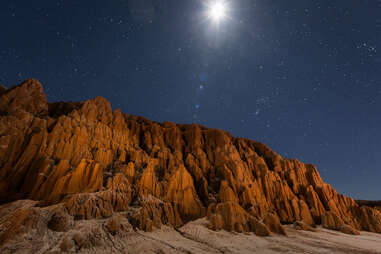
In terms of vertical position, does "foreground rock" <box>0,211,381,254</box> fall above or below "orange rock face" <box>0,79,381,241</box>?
below

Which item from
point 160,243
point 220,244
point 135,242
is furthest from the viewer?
point 220,244

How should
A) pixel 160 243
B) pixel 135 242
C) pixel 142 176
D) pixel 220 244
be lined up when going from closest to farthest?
1. pixel 135 242
2. pixel 160 243
3. pixel 220 244
4. pixel 142 176

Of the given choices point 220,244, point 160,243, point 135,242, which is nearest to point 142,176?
point 135,242

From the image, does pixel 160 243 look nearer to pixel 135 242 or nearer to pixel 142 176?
pixel 135 242

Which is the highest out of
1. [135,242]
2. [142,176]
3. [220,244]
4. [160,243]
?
[142,176]

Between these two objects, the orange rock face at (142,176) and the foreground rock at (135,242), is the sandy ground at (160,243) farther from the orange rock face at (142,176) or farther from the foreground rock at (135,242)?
the orange rock face at (142,176)

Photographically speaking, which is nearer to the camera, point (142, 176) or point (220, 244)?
point (220, 244)

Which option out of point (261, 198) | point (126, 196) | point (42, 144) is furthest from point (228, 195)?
point (42, 144)

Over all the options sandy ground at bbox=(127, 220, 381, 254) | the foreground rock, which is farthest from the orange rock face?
sandy ground at bbox=(127, 220, 381, 254)

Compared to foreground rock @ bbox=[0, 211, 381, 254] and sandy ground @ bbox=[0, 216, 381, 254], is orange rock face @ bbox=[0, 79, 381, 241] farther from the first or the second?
sandy ground @ bbox=[0, 216, 381, 254]

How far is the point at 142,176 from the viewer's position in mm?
30234

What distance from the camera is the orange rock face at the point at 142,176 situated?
22641 mm

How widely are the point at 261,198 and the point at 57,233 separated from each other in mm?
35061

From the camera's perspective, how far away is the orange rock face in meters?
22.6
